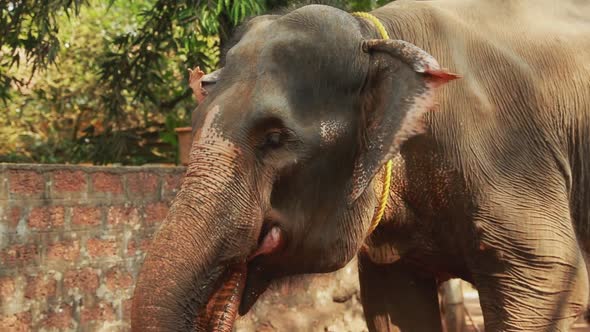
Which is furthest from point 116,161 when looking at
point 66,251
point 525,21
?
point 525,21

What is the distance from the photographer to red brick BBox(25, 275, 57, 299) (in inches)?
208

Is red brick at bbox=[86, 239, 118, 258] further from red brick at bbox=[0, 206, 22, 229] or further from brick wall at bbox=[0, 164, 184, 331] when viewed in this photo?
red brick at bbox=[0, 206, 22, 229]

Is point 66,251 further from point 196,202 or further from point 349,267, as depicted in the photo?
point 196,202

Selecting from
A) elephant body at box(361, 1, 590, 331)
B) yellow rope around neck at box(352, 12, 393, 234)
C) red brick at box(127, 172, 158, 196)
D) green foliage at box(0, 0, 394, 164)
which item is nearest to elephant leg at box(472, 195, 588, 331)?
elephant body at box(361, 1, 590, 331)

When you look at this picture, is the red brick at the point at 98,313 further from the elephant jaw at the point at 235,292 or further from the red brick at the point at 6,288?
the elephant jaw at the point at 235,292

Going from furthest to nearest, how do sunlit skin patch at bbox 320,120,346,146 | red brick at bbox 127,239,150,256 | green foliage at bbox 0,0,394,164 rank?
1. green foliage at bbox 0,0,394,164
2. red brick at bbox 127,239,150,256
3. sunlit skin patch at bbox 320,120,346,146

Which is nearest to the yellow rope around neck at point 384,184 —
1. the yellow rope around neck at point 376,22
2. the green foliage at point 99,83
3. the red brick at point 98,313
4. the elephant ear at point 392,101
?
the yellow rope around neck at point 376,22

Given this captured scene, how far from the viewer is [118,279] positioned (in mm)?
5863

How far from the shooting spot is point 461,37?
366 centimetres

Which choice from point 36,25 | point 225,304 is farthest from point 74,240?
point 36,25

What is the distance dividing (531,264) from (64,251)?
2997mm

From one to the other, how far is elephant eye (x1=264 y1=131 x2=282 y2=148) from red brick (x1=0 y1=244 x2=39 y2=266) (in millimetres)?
2597

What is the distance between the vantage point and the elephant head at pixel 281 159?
281 centimetres

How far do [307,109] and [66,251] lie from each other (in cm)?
278
